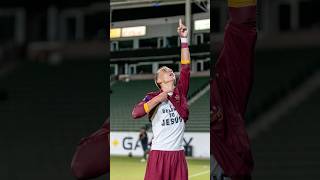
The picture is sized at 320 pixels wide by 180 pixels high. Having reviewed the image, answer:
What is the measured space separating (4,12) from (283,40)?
5304 millimetres

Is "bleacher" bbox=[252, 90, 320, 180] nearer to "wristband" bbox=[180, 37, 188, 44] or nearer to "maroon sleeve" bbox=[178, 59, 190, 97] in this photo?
"maroon sleeve" bbox=[178, 59, 190, 97]

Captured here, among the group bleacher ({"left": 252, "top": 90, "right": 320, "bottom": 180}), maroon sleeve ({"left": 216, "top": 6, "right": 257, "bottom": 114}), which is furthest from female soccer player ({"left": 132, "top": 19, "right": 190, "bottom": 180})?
bleacher ({"left": 252, "top": 90, "right": 320, "bottom": 180})

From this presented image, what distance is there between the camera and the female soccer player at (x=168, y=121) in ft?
12.7

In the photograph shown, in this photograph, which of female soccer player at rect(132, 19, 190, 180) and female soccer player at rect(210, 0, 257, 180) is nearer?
female soccer player at rect(132, 19, 190, 180)

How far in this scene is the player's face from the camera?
3881 millimetres

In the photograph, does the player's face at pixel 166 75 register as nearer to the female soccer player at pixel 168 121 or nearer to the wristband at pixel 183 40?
the female soccer player at pixel 168 121

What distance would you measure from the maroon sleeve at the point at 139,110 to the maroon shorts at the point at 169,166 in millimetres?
272

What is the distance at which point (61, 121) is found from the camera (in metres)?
10.3

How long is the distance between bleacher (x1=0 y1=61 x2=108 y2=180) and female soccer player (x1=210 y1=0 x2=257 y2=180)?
4.47 m

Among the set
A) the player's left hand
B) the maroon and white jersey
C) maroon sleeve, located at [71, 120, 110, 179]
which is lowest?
maroon sleeve, located at [71, 120, 110, 179]

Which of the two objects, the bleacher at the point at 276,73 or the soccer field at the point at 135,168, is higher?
the bleacher at the point at 276,73

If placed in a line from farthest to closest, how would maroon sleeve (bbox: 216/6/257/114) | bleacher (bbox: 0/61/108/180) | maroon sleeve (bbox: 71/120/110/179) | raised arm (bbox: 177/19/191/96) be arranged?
bleacher (bbox: 0/61/108/180), maroon sleeve (bbox: 71/120/110/179), maroon sleeve (bbox: 216/6/257/114), raised arm (bbox: 177/19/191/96)

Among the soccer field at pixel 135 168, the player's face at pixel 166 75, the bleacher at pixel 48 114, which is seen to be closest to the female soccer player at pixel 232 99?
the soccer field at pixel 135 168

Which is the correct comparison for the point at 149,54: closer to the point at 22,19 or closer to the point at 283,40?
the point at 283,40
